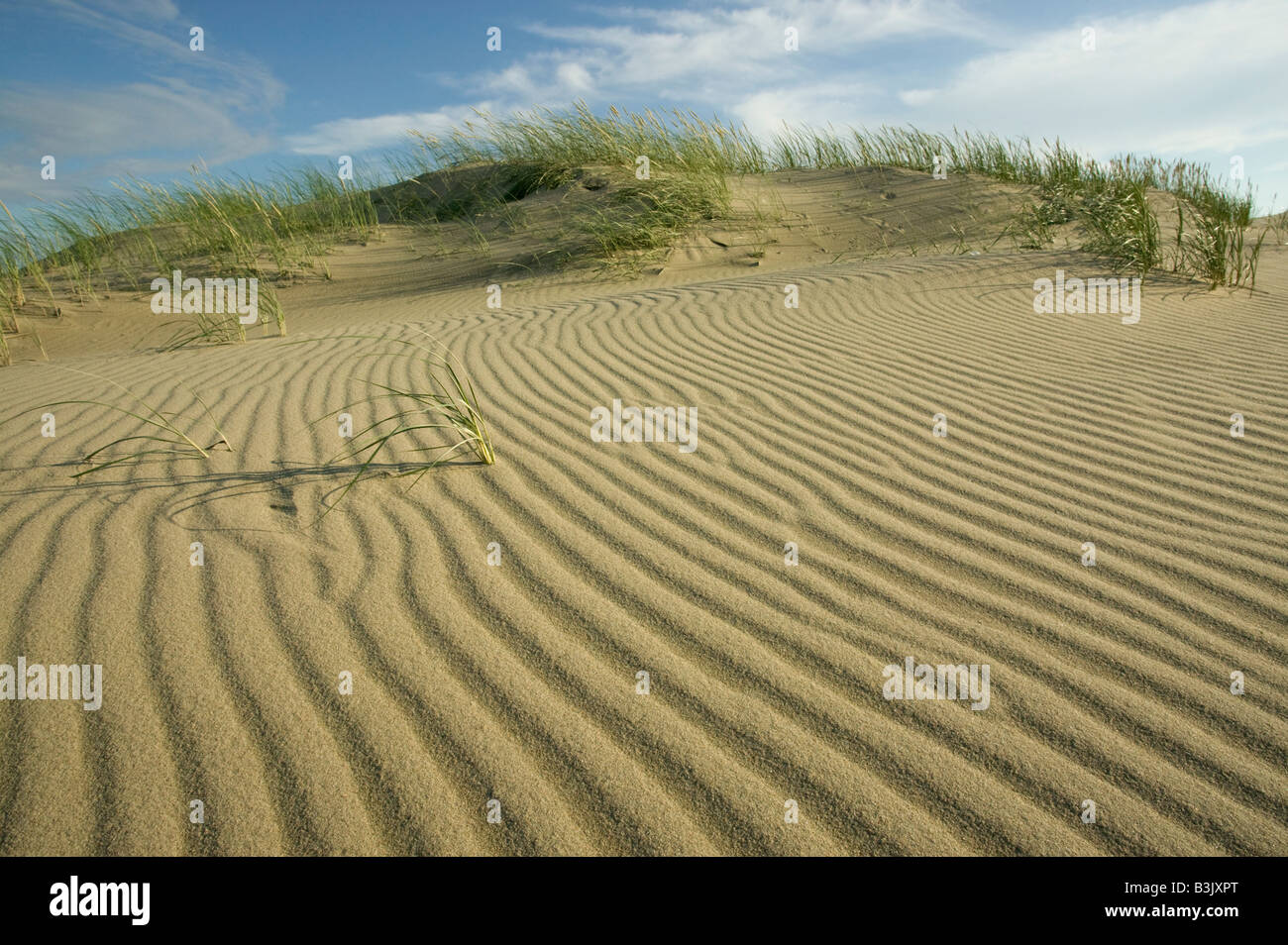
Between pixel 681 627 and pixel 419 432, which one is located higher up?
pixel 419 432

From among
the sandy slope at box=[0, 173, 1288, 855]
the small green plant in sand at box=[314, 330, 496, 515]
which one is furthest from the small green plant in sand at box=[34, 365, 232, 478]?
the small green plant in sand at box=[314, 330, 496, 515]

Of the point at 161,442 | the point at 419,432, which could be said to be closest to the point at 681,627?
the point at 419,432

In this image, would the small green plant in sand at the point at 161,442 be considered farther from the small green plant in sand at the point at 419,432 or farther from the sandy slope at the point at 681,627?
the small green plant in sand at the point at 419,432

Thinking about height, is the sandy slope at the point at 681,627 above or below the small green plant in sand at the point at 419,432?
below

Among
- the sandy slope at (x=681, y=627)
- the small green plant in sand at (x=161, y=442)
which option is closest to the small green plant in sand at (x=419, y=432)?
the sandy slope at (x=681, y=627)

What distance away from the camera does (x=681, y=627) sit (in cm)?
232

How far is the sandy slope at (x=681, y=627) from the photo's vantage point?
1.72m

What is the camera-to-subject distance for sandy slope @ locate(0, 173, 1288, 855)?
1.72 meters

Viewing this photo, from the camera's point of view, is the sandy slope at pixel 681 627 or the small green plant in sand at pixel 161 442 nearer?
the sandy slope at pixel 681 627

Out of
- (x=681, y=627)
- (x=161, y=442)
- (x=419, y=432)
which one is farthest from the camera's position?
(x=419, y=432)

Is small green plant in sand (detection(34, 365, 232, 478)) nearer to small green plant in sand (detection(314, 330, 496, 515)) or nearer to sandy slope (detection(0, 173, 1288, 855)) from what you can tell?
sandy slope (detection(0, 173, 1288, 855))

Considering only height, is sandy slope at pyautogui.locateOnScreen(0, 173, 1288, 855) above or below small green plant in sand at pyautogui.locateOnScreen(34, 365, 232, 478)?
below

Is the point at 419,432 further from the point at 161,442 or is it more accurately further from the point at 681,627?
the point at 681,627
